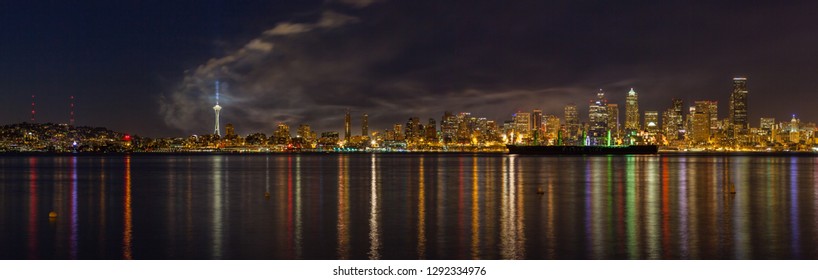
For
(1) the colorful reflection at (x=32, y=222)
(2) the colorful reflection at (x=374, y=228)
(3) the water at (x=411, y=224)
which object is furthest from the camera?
(1) the colorful reflection at (x=32, y=222)

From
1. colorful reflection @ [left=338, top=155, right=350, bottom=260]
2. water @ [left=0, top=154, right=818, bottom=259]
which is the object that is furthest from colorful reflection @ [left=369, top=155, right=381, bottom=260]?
colorful reflection @ [left=338, top=155, right=350, bottom=260]

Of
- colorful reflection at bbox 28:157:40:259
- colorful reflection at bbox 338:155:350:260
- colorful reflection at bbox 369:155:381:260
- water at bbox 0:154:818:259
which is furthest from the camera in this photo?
colorful reflection at bbox 28:157:40:259

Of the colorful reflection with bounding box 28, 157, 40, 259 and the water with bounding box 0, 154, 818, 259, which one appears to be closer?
the water with bounding box 0, 154, 818, 259

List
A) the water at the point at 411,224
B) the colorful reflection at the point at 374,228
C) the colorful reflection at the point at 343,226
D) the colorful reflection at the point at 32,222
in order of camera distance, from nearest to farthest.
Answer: the colorful reflection at the point at 374,228 < the colorful reflection at the point at 343,226 < the water at the point at 411,224 < the colorful reflection at the point at 32,222

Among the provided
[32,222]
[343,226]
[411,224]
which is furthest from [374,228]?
[32,222]

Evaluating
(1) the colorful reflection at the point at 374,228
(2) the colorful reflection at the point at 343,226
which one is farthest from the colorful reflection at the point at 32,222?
(1) the colorful reflection at the point at 374,228

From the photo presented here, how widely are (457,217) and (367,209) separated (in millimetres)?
5986

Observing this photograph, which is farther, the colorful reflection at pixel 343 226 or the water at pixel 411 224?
the water at pixel 411 224

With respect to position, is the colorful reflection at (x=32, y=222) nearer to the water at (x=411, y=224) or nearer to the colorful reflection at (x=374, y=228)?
the water at (x=411, y=224)

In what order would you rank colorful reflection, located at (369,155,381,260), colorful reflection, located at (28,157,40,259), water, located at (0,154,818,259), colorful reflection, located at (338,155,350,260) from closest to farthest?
colorful reflection, located at (369,155,381,260) < colorful reflection, located at (338,155,350,260) < water, located at (0,154,818,259) < colorful reflection, located at (28,157,40,259)

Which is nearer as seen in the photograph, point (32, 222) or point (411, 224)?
point (411, 224)

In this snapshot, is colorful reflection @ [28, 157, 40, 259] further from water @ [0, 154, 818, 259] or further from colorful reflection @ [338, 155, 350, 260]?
colorful reflection @ [338, 155, 350, 260]

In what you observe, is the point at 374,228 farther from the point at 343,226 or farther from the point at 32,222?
the point at 32,222
